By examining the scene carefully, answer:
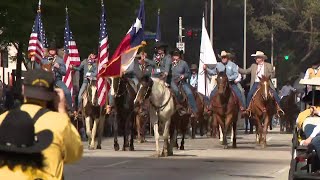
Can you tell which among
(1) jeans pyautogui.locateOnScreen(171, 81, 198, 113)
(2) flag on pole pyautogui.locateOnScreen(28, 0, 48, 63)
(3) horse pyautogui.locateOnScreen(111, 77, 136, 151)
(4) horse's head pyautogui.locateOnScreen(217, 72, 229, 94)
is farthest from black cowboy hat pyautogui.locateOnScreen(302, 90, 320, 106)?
(2) flag on pole pyautogui.locateOnScreen(28, 0, 48, 63)

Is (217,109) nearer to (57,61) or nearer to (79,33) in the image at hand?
(57,61)

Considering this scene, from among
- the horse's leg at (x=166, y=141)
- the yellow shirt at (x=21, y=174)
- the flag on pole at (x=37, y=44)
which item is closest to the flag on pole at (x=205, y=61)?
the flag on pole at (x=37, y=44)

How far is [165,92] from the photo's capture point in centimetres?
2366

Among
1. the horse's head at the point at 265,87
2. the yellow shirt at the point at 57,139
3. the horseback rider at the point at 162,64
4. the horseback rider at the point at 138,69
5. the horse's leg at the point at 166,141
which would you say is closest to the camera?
the yellow shirt at the point at 57,139

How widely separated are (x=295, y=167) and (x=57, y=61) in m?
13.2

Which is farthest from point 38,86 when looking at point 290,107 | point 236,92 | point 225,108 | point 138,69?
point 290,107

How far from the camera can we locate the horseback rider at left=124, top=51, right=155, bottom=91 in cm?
2640

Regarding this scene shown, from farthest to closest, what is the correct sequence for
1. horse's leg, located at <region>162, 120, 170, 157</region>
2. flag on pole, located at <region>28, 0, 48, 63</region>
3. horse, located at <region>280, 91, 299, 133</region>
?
horse, located at <region>280, 91, 299, 133</region>
flag on pole, located at <region>28, 0, 48, 63</region>
horse's leg, located at <region>162, 120, 170, 157</region>

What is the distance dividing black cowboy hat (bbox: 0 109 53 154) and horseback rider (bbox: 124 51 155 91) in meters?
19.0

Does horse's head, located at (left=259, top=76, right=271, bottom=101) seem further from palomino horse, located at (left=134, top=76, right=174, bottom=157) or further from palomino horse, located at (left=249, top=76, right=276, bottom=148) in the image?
palomino horse, located at (left=134, top=76, right=174, bottom=157)

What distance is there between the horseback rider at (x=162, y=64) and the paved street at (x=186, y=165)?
184 centimetres

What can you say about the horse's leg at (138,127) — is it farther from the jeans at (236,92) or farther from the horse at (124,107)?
the horse at (124,107)

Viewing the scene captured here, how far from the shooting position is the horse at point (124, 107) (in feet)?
84.9

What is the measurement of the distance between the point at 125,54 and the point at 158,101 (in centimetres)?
366
